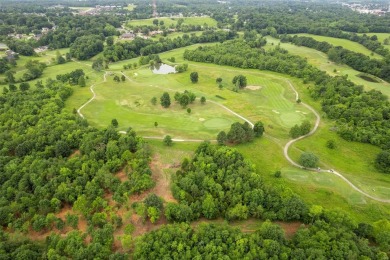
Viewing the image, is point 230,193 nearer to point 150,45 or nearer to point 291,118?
point 291,118

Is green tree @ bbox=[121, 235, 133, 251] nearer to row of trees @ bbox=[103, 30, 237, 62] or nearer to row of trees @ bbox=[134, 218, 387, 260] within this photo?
row of trees @ bbox=[134, 218, 387, 260]

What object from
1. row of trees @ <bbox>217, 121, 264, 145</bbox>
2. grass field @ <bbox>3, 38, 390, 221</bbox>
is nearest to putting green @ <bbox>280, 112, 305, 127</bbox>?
grass field @ <bbox>3, 38, 390, 221</bbox>

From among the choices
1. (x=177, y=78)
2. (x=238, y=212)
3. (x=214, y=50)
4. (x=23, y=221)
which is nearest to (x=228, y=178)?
(x=238, y=212)

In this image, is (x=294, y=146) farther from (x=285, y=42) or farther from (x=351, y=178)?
(x=285, y=42)

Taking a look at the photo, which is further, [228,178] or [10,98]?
[10,98]

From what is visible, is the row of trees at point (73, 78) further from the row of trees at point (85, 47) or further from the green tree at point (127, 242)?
the green tree at point (127, 242)
